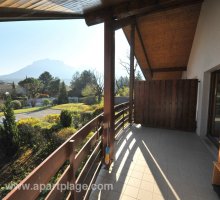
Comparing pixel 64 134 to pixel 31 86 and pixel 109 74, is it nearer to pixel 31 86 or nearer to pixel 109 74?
pixel 109 74

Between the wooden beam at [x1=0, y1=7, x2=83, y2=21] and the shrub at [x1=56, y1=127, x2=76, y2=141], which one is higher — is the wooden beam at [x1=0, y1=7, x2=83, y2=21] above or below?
above

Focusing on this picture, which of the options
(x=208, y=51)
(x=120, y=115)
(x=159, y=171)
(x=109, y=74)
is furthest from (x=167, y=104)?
(x=109, y=74)

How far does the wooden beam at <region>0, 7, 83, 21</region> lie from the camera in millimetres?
1446

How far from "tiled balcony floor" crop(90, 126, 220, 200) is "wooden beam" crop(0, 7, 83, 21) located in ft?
7.54

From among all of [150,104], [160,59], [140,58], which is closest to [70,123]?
[150,104]

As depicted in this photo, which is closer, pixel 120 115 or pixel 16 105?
pixel 120 115

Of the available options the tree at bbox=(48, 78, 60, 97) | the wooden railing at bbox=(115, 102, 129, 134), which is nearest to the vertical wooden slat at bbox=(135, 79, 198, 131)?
the wooden railing at bbox=(115, 102, 129, 134)

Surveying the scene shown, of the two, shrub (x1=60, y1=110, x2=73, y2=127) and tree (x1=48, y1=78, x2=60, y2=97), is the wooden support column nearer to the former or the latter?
shrub (x1=60, y1=110, x2=73, y2=127)

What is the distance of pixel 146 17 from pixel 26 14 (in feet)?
13.0

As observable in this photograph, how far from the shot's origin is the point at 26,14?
1626mm

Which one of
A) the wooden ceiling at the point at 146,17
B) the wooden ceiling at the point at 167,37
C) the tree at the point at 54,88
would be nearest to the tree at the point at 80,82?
the tree at the point at 54,88

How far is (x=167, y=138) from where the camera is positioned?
4059 mm

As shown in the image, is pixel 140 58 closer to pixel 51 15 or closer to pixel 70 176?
pixel 51 15

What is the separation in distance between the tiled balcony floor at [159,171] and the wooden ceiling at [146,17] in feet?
7.84
